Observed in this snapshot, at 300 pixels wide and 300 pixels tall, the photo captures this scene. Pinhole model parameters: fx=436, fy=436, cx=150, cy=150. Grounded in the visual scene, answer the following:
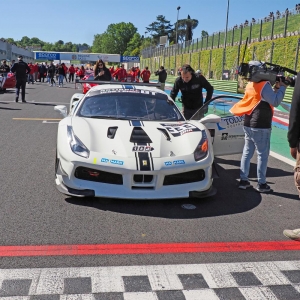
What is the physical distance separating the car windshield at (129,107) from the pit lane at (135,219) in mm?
1076

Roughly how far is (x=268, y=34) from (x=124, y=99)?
2690 centimetres

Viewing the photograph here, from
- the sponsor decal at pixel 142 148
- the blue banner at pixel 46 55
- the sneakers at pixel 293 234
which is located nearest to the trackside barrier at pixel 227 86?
the sponsor decal at pixel 142 148

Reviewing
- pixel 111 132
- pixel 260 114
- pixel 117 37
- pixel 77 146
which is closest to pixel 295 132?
pixel 260 114

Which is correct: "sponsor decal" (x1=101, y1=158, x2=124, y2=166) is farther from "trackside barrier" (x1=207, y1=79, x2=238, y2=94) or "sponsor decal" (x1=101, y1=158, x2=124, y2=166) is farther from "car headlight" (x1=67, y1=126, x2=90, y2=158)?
"trackside barrier" (x1=207, y1=79, x2=238, y2=94)

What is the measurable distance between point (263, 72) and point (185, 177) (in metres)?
1.57

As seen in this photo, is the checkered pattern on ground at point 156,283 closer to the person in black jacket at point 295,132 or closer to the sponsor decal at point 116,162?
the person in black jacket at point 295,132

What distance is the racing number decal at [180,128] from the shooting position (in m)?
5.42

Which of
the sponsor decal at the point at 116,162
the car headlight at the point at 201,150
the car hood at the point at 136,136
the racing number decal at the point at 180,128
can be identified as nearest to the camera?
the sponsor decal at the point at 116,162

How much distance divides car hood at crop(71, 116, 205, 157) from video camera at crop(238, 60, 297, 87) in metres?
0.89

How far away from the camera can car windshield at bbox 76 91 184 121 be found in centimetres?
596

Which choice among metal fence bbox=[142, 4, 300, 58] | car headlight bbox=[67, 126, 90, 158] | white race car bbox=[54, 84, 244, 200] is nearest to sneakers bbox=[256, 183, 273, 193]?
white race car bbox=[54, 84, 244, 200]

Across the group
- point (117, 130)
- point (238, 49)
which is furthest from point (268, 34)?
point (117, 130)

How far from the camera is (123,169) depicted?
4656mm

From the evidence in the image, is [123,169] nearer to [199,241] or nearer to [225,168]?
[199,241]
